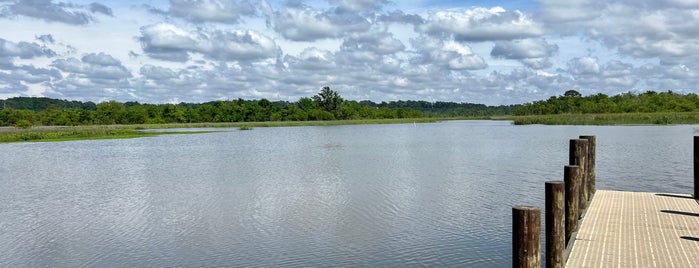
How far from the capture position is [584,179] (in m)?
16.0

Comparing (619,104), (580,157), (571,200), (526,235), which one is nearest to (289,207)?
(580,157)

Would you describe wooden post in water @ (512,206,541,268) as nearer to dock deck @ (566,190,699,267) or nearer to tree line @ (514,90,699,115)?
dock deck @ (566,190,699,267)

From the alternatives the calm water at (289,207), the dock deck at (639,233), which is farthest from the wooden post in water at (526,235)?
the calm water at (289,207)

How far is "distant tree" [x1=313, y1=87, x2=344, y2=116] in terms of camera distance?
6590 inches

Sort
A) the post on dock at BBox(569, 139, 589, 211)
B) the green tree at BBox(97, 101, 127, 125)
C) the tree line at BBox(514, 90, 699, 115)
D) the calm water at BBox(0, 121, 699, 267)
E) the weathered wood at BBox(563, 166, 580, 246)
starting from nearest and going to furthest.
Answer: the weathered wood at BBox(563, 166, 580, 246)
the calm water at BBox(0, 121, 699, 267)
the post on dock at BBox(569, 139, 589, 211)
the tree line at BBox(514, 90, 699, 115)
the green tree at BBox(97, 101, 127, 125)

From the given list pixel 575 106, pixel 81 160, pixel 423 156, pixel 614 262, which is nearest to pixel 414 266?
pixel 614 262

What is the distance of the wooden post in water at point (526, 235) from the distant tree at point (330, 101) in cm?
15745

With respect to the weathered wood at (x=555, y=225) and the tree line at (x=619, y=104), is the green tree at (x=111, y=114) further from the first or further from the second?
the weathered wood at (x=555, y=225)

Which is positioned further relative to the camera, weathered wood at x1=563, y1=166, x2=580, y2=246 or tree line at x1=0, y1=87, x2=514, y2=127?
tree line at x1=0, y1=87, x2=514, y2=127

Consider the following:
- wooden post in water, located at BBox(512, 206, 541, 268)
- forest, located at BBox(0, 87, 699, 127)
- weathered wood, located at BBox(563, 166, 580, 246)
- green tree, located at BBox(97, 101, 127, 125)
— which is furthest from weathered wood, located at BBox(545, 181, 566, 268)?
green tree, located at BBox(97, 101, 127, 125)

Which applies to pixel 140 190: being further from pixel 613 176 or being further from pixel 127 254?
pixel 613 176

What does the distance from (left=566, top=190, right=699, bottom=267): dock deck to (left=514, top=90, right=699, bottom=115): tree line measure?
10713 centimetres

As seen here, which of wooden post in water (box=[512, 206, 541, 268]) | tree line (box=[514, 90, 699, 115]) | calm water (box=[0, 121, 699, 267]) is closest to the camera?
wooden post in water (box=[512, 206, 541, 268])

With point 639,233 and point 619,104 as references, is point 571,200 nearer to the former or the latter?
point 639,233
